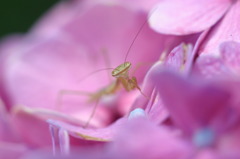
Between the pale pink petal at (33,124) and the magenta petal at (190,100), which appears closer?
the magenta petal at (190,100)

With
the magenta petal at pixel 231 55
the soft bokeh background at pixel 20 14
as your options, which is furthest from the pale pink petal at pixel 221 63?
the soft bokeh background at pixel 20 14

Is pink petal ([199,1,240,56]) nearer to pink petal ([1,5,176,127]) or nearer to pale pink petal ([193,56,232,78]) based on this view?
pale pink petal ([193,56,232,78])

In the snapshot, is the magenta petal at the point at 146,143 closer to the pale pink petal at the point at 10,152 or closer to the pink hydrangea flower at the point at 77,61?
the pale pink petal at the point at 10,152

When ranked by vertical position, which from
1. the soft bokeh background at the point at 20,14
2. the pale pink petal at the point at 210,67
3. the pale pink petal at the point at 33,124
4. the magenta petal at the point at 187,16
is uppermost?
the pale pink petal at the point at 210,67

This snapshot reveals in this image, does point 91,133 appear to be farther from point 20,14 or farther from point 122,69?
point 20,14

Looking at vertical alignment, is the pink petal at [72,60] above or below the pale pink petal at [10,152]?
below

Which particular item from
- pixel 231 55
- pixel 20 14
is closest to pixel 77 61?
pixel 231 55

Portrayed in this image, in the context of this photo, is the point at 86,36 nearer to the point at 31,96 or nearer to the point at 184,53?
the point at 31,96

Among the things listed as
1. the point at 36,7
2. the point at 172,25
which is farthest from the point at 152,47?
the point at 36,7
